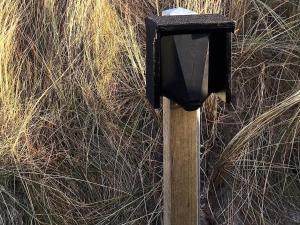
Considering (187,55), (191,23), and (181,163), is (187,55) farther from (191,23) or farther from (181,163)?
(181,163)

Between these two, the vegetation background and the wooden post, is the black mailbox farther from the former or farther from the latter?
the vegetation background

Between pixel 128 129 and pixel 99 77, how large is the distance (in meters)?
0.28

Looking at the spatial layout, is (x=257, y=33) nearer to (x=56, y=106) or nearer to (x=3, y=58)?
(x=56, y=106)

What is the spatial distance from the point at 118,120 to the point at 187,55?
1.03m

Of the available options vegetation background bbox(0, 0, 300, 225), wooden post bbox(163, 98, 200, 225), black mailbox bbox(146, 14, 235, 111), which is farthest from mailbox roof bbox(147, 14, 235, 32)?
vegetation background bbox(0, 0, 300, 225)

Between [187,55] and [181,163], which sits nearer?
[187,55]

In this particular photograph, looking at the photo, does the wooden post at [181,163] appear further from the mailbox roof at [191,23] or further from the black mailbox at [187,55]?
the mailbox roof at [191,23]

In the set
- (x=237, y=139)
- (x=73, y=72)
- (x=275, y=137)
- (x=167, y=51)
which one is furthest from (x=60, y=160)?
(x=167, y=51)

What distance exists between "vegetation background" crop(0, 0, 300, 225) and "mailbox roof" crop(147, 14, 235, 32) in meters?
0.90

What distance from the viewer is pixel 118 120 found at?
236 centimetres

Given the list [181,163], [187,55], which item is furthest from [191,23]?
[181,163]

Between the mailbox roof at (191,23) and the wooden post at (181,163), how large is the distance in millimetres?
200

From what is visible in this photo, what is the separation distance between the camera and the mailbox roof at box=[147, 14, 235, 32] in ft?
4.32

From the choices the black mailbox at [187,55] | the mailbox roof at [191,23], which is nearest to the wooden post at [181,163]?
the black mailbox at [187,55]
